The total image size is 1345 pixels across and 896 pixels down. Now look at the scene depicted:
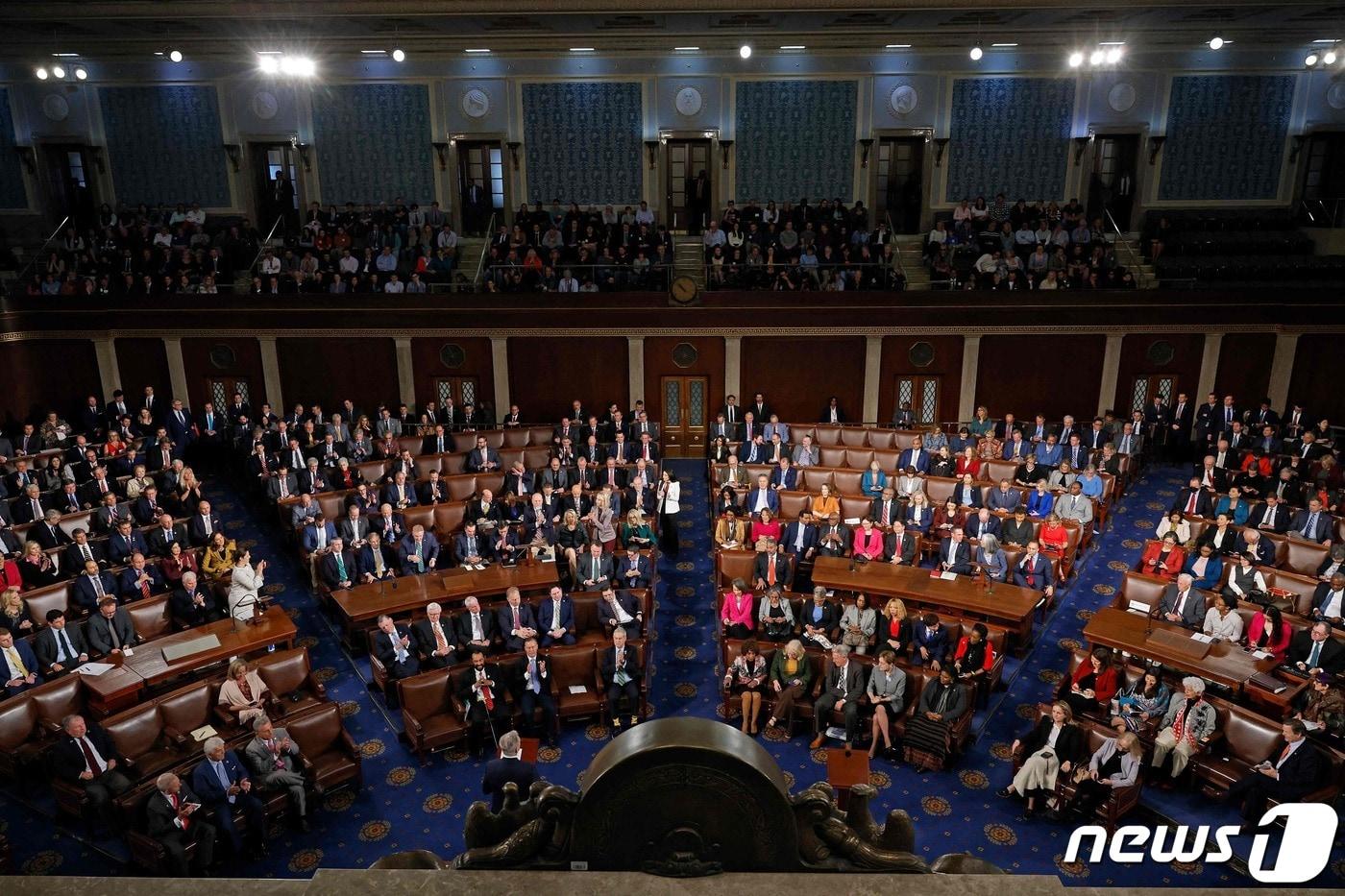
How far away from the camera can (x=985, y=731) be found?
8711mm

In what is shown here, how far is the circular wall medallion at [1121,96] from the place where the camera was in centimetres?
1933

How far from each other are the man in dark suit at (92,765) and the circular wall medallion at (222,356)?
11.2 metres

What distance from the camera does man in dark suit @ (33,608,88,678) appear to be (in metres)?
8.69

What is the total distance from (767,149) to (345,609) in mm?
14164

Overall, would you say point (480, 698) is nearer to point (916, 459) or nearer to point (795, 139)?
point (916, 459)

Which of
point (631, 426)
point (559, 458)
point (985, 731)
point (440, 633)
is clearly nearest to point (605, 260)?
point (631, 426)

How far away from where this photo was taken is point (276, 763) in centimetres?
725

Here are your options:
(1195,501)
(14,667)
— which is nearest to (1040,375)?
(1195,501)

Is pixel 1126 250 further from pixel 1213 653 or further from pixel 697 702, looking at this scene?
pixel 697 702

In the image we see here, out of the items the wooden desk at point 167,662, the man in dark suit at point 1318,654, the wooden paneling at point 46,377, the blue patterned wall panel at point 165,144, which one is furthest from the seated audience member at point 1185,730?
the blue patterned wall panel at point 165,144

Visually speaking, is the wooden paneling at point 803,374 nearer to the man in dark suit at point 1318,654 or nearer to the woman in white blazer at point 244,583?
the man in dark suit at point 1318,654

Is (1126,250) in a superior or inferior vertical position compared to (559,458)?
superior

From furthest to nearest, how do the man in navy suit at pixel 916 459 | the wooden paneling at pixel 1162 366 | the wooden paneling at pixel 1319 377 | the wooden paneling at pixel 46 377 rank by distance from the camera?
1. the wooden paneling at pixel 1162 366
2. the wooden paneling at pixel 46 377
3. the wooden paneling at pixel 1319 377
4. the man in navy suit at pixel 916 459

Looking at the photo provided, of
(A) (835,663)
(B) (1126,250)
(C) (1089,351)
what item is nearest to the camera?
(A) (835,663)
